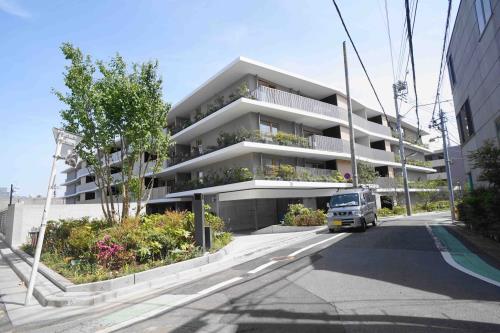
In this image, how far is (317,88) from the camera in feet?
91.7

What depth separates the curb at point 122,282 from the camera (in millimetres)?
6645

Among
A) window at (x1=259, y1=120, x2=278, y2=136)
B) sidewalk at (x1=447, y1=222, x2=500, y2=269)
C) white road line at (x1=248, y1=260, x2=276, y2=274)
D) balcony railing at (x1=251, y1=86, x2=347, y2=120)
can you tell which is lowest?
white road line at (x1=248, y1=260, x2=276, y2=274)

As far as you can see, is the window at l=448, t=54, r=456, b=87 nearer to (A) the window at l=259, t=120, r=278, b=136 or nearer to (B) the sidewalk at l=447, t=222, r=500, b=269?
(B) the sidewalk at l=447, t=222, r=500, b=269

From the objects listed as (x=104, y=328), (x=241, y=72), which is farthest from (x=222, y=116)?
(x=104, y=328)

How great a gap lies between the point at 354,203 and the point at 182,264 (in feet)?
34.9

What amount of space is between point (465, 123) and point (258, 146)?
1220cm

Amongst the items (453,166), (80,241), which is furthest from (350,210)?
(453,166)

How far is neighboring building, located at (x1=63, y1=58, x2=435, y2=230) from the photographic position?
21.8m

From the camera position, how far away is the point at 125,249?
8.83m

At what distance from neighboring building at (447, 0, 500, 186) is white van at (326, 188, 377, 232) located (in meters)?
5.23

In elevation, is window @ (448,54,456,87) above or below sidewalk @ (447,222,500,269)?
above

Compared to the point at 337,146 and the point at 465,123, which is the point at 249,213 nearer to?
the point at 337,146

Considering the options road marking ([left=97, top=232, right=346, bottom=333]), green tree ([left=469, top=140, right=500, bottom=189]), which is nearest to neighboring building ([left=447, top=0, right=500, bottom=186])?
green tree ([left=469, top=140, right=500, bottom=189])

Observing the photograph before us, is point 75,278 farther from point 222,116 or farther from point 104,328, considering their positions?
point 222,116
